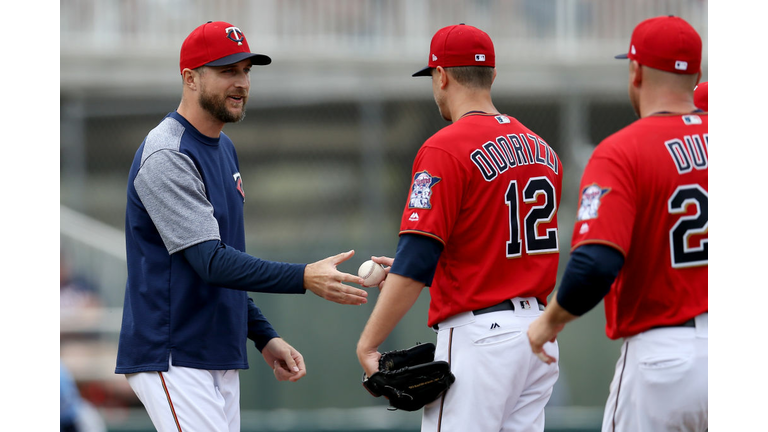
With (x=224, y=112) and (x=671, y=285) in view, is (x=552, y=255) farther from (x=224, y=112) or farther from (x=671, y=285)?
(x=224, y=112)

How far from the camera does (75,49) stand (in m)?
11.9

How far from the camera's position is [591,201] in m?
3.06

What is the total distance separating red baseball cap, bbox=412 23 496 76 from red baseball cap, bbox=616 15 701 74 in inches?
29.9

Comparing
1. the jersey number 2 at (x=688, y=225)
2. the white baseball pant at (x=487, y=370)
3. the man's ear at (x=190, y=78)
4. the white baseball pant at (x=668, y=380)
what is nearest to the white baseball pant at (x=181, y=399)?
the white baseball pant at (x=487, y=370)

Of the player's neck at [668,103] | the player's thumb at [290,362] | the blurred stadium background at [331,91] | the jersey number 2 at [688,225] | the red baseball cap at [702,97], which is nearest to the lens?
the jersey number 2 at [688,225]

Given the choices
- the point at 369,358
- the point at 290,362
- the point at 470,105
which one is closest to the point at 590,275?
the point at 369,358

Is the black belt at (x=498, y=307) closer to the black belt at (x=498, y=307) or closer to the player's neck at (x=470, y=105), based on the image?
the black belt at (x=498, y=307)

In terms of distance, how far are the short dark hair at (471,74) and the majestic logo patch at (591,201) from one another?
96 centimetres

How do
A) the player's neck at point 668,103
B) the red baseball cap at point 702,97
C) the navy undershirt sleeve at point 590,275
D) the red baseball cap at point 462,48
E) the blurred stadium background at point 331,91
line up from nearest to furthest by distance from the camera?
the navy undershirt sleeve at point 590,275 < the player's neck at point 668,103 < the red baseball cap at point 462,48 < the red baseball cap at point 702,97 < the blurred stadium background at point 331,91

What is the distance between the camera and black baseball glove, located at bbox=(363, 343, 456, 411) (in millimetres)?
3500

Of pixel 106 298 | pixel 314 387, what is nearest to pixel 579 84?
pixel 314 387

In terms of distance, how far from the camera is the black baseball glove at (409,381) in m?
3.50

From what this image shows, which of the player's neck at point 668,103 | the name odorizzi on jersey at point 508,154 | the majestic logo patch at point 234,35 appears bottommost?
the name odorizzi on jersey at point 508,154

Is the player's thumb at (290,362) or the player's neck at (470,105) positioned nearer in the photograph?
the player's neck at (470,105)
